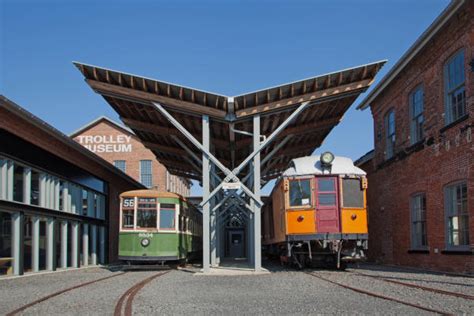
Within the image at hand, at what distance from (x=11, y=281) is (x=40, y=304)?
19.3 feet

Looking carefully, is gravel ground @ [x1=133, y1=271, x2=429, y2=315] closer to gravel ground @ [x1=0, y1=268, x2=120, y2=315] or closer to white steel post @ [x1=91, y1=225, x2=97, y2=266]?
gravel ground @ [x1=0, y1=268, x2=120, y2=315]

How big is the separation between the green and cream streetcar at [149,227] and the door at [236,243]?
21.7m

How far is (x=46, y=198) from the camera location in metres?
19.3

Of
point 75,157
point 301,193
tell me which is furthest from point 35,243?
point 301,193

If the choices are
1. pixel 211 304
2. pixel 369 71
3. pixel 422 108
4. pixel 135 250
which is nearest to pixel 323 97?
pixel 369 71

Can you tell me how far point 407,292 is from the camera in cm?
1060

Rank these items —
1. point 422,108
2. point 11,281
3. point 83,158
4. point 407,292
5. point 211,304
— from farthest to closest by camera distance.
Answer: point 83,158 < point 422,108 < point 11,281 < point 407,292 < point 211,304

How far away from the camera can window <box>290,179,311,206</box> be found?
54.6 ft

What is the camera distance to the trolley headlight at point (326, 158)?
1652 cm

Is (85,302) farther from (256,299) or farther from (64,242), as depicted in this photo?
(64,242)

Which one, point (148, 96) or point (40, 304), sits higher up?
point (148, 96)

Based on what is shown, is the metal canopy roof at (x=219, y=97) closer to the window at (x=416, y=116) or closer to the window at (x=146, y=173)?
the window at (x=416, y=116)

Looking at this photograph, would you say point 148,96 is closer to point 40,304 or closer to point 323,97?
point 323,97

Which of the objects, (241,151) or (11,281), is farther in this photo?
(241,151)
